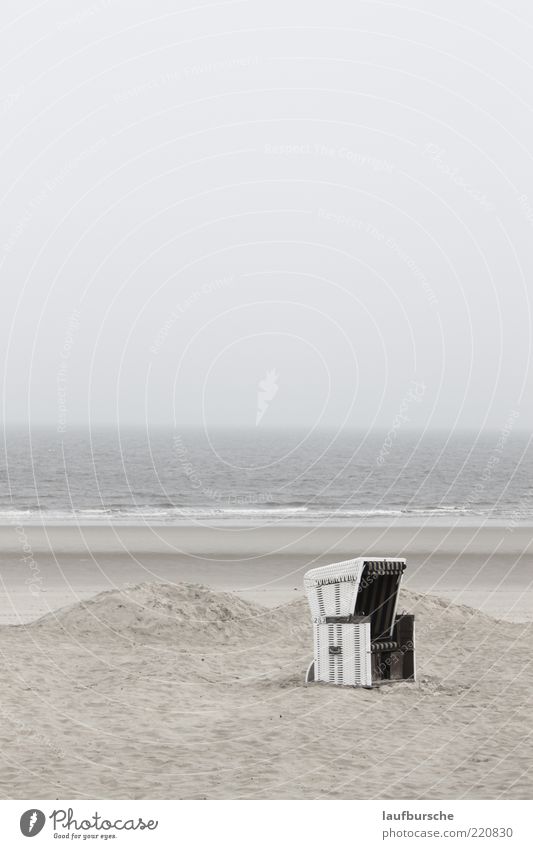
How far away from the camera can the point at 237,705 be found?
398 inches

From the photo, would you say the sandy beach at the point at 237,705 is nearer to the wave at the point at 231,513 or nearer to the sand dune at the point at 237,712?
the sand dune at the point at 237,712

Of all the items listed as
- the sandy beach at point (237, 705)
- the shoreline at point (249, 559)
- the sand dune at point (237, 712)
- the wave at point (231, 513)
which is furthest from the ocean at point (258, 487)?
the sand dune at point (237, 712)

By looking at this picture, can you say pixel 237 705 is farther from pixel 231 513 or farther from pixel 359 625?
pixel 231 513

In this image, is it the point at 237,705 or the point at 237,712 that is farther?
the point at 237,705

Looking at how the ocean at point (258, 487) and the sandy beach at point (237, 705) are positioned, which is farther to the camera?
the ocean at point (258, 487)

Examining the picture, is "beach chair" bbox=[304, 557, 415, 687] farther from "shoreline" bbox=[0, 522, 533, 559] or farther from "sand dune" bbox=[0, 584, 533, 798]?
"shoreline" bbox=[0, 522, 533, 559]

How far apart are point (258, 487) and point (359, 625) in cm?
5597

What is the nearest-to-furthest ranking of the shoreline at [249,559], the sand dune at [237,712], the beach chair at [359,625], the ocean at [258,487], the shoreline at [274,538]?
the sand dune at [237,712] < the beach chair at [359,625] < the shoreline at [249,559] < the shoreline at [274,538] < the ocean at [258,487]

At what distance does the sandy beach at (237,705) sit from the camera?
7852mm

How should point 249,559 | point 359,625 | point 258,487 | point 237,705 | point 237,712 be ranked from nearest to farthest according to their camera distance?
point 237,712 → point 237,705 → point 359,625 → point 249,559 → point 258,487

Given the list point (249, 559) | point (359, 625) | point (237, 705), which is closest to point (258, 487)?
point (249, 559)

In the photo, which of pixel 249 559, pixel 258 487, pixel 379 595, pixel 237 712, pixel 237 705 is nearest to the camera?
pixel 237 712

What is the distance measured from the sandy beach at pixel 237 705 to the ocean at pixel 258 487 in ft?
82.6
